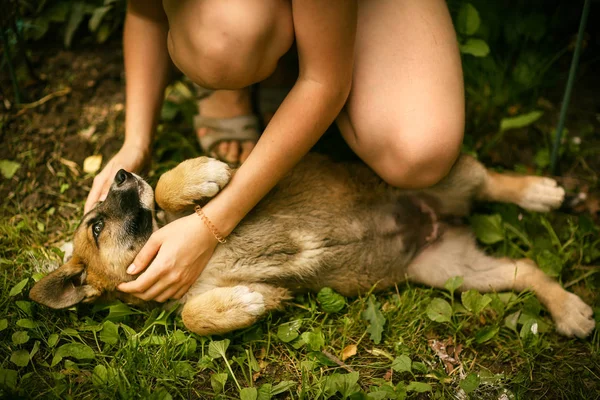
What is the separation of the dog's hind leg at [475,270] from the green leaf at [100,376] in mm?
1449

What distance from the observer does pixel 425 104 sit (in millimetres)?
2266

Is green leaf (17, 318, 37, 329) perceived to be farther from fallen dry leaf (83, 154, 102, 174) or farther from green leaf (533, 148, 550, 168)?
green leaf (533, 148, 550, 168)

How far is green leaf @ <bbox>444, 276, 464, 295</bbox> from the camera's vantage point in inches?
95.2

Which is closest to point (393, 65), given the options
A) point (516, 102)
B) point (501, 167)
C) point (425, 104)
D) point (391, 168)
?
point (425, 104)

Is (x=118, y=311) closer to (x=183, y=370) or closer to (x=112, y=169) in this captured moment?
(x=183, y=370)

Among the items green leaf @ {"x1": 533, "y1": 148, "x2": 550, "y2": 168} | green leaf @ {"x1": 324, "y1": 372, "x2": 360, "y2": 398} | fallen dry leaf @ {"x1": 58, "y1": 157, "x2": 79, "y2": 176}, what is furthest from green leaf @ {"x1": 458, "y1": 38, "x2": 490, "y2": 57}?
fallen dry leaf @ {"x1": 58, "y1": 157, "x2": 79, "y2": 176}

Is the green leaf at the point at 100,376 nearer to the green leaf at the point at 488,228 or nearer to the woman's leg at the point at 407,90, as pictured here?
the woman's leg at the point at 407,90

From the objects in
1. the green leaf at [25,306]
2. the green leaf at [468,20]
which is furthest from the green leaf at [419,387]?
the green leaf at [468,20]

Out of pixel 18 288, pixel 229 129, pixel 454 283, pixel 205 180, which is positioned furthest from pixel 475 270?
pixel 18 288

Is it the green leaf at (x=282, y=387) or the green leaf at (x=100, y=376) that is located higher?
the green leaf at (x=100, y=376)

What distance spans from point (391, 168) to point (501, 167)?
1.00 metres

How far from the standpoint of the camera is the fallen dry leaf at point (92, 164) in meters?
3.01

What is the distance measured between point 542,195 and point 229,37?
1746 mm

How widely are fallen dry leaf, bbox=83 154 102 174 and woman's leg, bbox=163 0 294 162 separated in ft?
3.46
